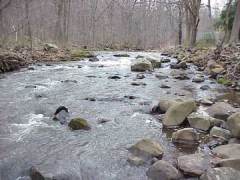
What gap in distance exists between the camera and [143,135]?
20.5 ft

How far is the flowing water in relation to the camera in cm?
497

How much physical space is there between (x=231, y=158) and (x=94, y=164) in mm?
1933

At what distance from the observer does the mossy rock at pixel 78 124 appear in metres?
6.53

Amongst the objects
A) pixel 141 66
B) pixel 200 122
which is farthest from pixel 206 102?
pixel 141 66

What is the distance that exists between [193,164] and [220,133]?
4.76 ft

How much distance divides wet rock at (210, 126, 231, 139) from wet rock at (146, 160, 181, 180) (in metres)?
1.62

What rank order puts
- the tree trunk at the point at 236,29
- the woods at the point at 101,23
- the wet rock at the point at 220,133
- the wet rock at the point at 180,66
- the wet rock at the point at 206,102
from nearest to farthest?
the wet rock at the point at 220,133
the wet rock at the point at 206,102
the wet rock at the point at 180,66
the tree trunk at the point at 236,29
the woods at the point at 101,23

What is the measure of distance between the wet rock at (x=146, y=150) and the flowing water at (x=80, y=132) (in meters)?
0.14

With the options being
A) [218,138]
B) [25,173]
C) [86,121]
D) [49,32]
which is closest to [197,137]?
[218,138]

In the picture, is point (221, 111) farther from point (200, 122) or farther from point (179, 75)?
point (179, 75)

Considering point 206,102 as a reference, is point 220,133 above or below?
below

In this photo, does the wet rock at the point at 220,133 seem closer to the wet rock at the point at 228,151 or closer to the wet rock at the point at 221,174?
the wet rock at the point at 228,151

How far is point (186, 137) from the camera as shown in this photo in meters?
5.91

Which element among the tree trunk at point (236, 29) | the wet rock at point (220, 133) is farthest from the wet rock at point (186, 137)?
the tree trunk at point (236, 29)
